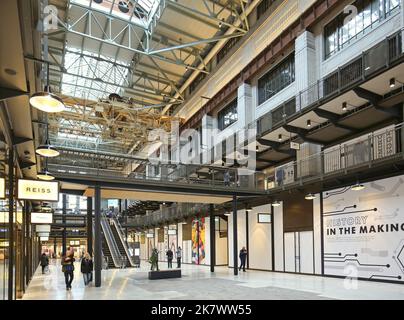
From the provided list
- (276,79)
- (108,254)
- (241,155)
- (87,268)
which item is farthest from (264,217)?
(108,254)

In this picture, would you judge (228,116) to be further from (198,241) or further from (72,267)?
(72,267)

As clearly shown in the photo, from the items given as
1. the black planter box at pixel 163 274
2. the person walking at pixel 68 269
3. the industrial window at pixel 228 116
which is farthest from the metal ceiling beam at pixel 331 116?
the person walking at pixel 68 269

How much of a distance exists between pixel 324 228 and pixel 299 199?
263 cm

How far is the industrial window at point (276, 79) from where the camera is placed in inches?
946

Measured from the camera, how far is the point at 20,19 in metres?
4.72

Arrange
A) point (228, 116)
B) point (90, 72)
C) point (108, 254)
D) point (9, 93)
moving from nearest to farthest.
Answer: point (9, 93) → point (108, 254) → point (228, 116) → point (90, 72)

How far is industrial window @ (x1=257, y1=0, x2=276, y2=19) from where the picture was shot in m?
24.8

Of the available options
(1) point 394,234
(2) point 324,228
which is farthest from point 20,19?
(2) point 324,228

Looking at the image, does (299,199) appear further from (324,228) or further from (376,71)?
(376,71)

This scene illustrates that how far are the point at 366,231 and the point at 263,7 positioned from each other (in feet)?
51.4

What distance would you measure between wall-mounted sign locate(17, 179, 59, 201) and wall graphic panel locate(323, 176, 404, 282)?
13.2 metres

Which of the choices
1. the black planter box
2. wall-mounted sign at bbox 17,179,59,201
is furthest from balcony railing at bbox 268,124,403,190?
wall-mounted sign at bbox 17,179,59,201

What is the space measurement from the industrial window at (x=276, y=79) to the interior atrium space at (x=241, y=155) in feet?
0.43

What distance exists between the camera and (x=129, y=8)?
83.8ft
